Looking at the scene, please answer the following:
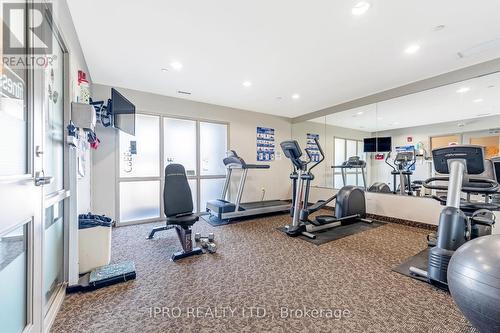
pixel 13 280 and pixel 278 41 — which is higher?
pixel 278 41

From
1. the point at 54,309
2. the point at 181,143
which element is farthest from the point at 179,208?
the point at 181,143

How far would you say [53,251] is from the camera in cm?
185

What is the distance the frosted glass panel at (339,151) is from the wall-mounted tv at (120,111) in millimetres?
5091

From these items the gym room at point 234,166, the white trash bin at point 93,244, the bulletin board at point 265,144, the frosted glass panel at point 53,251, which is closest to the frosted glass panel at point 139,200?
the gym room at point 234,166

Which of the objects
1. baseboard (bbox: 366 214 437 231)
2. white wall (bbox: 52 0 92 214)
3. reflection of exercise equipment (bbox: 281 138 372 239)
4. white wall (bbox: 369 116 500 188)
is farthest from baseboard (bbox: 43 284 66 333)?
white wall (bbox: 369 116 500 188)

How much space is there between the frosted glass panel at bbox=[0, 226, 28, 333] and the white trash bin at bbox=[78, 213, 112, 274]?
1.09 m

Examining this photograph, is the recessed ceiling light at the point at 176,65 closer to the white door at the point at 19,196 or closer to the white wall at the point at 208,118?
the white wall at the point at 208,118

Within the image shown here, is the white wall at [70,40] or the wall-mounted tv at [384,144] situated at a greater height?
the white wall at [70,40]

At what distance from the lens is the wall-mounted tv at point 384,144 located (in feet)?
17.2

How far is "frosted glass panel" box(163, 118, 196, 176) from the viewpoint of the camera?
184 inches

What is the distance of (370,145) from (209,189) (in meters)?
4.10

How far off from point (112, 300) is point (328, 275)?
80.9 inches
